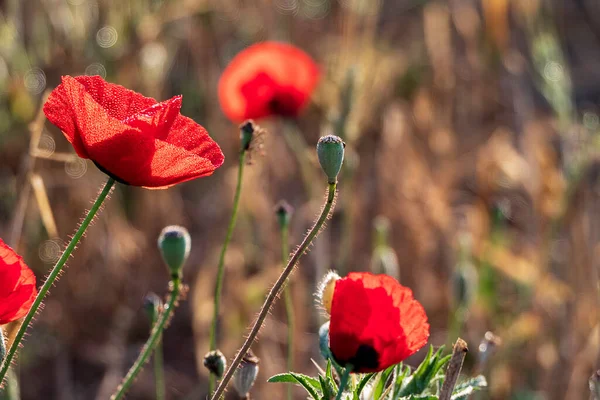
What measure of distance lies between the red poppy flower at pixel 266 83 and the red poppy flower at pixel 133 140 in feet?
3.02

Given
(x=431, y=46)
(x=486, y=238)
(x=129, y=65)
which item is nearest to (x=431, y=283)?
(x=486, y=238)

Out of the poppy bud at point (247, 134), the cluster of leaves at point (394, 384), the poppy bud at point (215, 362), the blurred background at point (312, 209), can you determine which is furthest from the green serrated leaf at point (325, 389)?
the blurred background at point (312, 209)

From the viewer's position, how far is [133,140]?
62cm

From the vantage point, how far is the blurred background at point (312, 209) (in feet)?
4.97

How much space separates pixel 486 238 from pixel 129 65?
770mm

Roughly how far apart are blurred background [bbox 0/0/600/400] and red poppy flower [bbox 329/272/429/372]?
21.3 inches

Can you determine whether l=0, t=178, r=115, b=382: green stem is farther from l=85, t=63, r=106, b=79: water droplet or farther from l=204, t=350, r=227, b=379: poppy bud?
l=85, t=63, r=106, b=79: water droplet

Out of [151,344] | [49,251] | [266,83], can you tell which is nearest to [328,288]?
[151,344]

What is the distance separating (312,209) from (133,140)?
122cm

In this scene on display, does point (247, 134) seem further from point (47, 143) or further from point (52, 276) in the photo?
point (47, 143)

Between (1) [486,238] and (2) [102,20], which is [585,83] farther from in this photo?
(2) [102,20]

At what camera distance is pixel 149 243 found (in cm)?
202

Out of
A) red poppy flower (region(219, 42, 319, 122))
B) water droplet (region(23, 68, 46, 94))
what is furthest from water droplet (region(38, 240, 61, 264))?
red poppy flower (region(219, 42, 319, 122))

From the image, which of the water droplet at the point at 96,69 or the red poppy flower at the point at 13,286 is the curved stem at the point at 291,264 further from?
the water droplet at the point at 96,69
